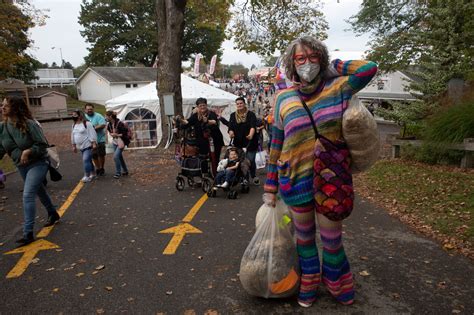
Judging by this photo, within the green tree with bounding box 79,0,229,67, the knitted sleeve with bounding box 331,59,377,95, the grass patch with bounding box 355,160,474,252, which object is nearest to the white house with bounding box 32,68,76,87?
the green tree with bounding box 79,0,229,67

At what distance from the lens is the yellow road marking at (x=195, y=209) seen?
5.55 meters

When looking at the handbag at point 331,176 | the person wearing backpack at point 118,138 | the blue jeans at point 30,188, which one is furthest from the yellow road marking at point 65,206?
the handbag at point 331,176

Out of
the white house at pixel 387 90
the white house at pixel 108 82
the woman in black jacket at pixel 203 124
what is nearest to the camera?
the woman in black jacket at pixel 203 124

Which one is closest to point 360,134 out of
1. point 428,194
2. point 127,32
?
point 428,194

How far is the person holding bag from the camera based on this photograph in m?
4.47

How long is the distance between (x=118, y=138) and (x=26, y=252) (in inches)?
171

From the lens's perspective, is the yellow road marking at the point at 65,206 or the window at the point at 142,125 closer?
the yellow road marking at the point at 65,206

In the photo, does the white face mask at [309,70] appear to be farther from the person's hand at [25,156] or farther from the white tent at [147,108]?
the white tent at [147,108]

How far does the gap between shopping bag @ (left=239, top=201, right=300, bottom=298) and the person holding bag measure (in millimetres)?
3171

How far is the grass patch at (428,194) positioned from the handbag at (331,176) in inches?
101

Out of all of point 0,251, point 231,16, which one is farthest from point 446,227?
point 231,16

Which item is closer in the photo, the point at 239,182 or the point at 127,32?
the point at 239,182

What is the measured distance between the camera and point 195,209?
236 inches

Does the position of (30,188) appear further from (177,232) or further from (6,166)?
(6,166)
